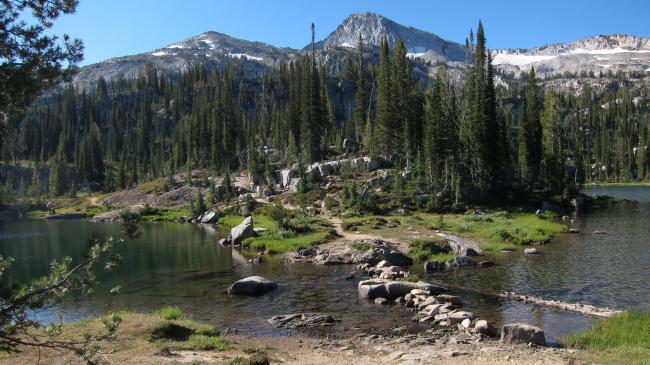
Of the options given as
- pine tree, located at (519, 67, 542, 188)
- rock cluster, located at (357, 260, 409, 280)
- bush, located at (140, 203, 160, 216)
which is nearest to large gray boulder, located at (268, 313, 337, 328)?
rock cluster, located at (357, 260, 409, 280)

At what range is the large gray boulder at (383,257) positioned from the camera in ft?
142

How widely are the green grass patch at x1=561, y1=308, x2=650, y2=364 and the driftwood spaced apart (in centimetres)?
309

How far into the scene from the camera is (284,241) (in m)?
55.2

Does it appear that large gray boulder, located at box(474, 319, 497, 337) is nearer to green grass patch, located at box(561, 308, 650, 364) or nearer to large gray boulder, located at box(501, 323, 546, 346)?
large gray boulder, located at box(501, 323, 546, 346)

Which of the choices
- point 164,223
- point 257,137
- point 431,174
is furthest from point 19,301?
point 257,137

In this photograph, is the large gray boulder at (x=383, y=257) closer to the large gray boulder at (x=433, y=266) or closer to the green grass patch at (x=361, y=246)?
the green grass patch at (x=361, y=246)

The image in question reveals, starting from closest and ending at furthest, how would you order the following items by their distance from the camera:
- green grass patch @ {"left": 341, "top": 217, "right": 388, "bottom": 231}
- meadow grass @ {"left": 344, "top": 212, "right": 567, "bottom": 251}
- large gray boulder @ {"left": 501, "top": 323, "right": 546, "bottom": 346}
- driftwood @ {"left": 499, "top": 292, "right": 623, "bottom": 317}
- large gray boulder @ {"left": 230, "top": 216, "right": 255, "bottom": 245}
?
large gray boulder @ {"left": 501, "top": 323, "right": 546, "bottom": 346} → driftwood @ {"left": 499, "top": 292, "right": 623, "bottom": 317} → meadow grass @ {"left": 344, "top": 212, "right": 567, "bottom": 251} → large gray boulder @ {"left": 230, "top": 216, "right": 255, "bottom": 245} → green grass patch @ {"left": 341, "top": 217, "right": 388, "bottom": 231}

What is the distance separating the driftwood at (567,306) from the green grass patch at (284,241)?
2550 centimetres

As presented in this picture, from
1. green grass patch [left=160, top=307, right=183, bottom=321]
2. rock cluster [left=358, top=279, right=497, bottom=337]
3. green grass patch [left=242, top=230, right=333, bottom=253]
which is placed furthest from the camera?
green grass patch [left=242, top=230, right=333, bottom=253]

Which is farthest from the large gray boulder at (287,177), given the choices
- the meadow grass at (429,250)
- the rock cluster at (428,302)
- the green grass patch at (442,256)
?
the rock cluster at (428,302)

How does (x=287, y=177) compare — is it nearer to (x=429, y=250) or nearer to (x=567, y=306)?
(x=429, y=250)

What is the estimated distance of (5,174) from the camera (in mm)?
165875

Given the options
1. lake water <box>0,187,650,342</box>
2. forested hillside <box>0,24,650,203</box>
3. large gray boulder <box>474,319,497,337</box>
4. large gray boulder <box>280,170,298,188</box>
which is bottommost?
lake water <box>0,187,650,342</box>

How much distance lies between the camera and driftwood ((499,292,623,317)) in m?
26.3
